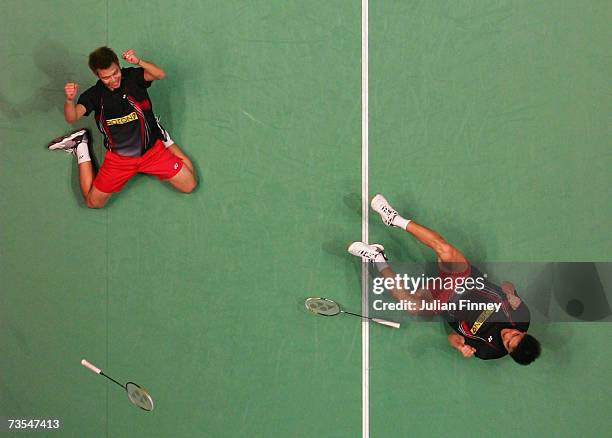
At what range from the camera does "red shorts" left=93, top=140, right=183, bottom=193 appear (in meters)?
6.31

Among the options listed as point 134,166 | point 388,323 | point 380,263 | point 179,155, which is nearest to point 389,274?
point 380,263

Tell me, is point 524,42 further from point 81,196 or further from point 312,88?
point 81,196

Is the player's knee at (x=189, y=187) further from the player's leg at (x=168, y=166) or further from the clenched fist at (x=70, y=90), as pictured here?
the clenched fist at (x=70, y=90)

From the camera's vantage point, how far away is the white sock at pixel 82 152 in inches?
252

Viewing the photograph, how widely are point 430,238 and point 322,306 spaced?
111 centimetres

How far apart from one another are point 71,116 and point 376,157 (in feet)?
8.63

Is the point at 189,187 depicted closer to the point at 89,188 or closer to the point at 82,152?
the point at 89,188

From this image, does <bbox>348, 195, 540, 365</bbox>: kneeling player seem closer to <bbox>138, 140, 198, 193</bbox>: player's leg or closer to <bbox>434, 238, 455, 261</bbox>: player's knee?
<bbox>434, 238, 455, 261</bbox>: player's knee

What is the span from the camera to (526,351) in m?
6.16

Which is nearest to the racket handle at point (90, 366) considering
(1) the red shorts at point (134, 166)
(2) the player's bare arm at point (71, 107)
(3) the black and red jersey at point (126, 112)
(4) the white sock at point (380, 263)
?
(1) the red shorts at point (134, 166)

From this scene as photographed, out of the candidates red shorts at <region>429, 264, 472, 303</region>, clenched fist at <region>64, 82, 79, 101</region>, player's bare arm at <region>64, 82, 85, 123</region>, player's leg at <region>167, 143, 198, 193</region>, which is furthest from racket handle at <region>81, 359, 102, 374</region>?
red shorts at <region>429, 264, 472, 303</region>

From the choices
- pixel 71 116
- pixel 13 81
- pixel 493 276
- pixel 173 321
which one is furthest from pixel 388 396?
pixel 13 81

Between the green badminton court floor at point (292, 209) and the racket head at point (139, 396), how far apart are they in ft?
0.35

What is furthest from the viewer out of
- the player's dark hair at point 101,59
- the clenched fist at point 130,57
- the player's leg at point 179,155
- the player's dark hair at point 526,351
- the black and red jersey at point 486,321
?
the player's leg at point 179,155
